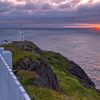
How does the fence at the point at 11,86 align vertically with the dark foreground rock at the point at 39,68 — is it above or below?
above

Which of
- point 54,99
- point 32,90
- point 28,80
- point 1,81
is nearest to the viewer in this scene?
point 1,81

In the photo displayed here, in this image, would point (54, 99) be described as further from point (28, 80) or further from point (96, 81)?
point (96, 81)

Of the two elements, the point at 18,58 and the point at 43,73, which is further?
the point at 43,73

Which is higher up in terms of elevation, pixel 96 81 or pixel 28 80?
pixel 28 80

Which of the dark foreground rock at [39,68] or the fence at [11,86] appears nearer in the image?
the fence at [11,86]

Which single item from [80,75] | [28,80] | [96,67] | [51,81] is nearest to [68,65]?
[80,75]

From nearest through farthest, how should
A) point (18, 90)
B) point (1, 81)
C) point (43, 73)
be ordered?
point (18, 90), point (1, 81), point (43, 73)

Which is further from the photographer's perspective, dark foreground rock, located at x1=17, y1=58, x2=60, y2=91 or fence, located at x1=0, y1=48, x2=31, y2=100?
dark foreground rock, located at x1=17, y1=58, x2=60, y2=91

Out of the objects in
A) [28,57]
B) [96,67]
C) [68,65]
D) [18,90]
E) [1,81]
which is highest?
[18,90]

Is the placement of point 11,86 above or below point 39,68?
above

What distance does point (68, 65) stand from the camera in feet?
225

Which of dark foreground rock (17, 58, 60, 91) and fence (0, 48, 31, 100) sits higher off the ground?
fence (0, 48, 31, 100)

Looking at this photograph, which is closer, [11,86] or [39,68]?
[11,86]

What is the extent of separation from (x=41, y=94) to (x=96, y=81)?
70195 millimetres
